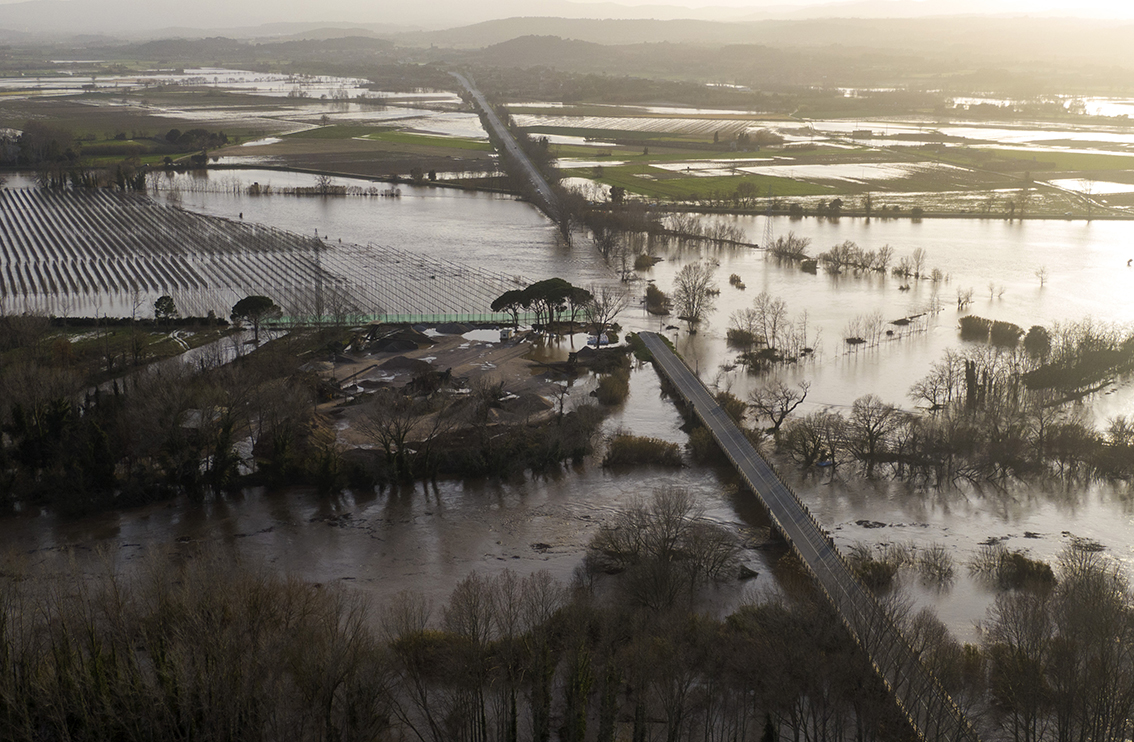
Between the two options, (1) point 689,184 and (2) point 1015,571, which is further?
(1) point 689,184

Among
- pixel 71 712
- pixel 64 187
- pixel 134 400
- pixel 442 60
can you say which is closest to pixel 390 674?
pixel 71 712

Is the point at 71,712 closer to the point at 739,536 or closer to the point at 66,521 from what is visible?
the point at 66,521

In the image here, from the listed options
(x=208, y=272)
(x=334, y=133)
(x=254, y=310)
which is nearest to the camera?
(x=254, y=310)

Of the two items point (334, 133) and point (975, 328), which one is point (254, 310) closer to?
point (975, 328)

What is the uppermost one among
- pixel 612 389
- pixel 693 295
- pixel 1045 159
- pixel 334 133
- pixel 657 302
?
pixel 334 133

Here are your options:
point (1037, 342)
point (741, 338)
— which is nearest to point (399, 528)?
point (741, 338)

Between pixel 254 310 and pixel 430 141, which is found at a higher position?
pixel 430 141

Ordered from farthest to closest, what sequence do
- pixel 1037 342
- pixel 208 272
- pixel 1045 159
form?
pixel 1045 159
pixel 208 272
pixel 1037 342
